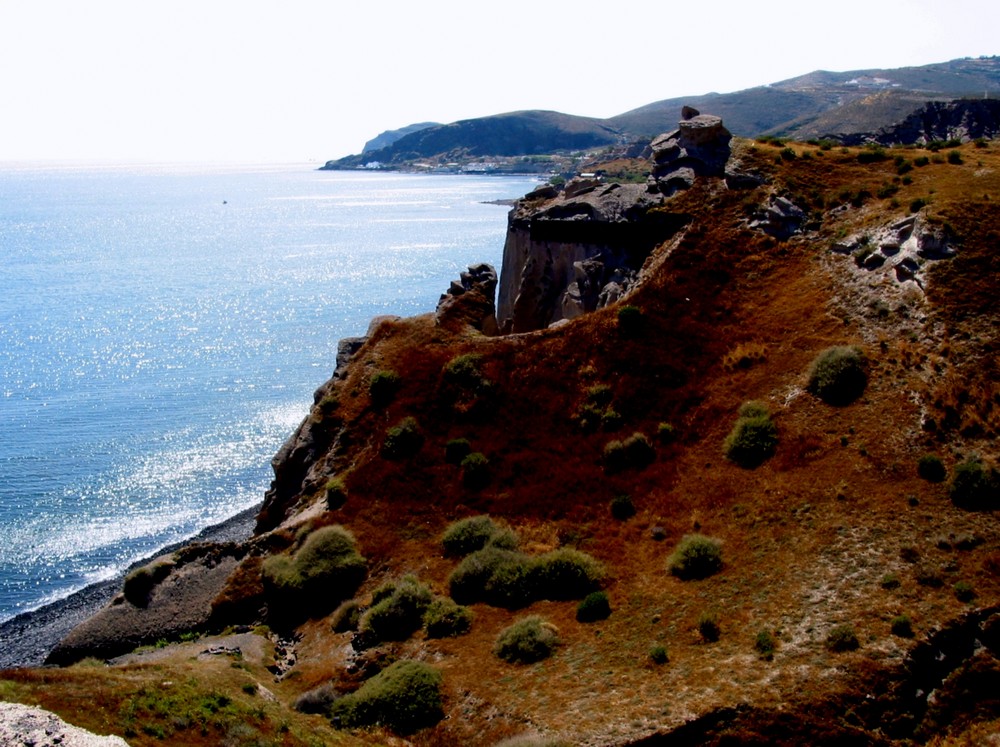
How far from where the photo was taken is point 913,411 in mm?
35000

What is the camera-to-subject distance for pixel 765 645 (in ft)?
80.7

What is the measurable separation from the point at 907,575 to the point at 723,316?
21.3 m

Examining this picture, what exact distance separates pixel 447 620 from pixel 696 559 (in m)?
9.33

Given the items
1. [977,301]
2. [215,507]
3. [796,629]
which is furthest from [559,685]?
[215,507]

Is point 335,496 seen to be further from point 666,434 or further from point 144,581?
point 666,434

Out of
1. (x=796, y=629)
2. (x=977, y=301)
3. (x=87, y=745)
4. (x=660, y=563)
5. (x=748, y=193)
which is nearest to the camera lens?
(x=87, y=745)

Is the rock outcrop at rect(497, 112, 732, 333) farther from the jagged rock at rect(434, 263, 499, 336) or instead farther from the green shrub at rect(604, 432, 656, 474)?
the green shrub at rect(604, 432, 656, 474)

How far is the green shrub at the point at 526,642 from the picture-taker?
27750 millimetres

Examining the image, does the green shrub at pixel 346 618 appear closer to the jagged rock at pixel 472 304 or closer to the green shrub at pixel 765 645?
the green shrub at pixel 765 645

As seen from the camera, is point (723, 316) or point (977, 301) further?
point (723, 316)

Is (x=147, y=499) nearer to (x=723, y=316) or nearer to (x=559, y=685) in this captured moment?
(x=723, y=316)

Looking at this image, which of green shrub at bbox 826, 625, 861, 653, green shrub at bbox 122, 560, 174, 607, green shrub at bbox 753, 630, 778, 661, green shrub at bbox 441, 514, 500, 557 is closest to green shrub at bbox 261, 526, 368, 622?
green shrub at bbox 441, 514, 500, 557

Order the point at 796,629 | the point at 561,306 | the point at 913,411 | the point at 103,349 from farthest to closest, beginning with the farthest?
the point at 103,349
the point at 561,306
the point at 913,411
the point at 796,629

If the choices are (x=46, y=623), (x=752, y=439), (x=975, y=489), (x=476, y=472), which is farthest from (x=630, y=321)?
(x=46, y=623)
